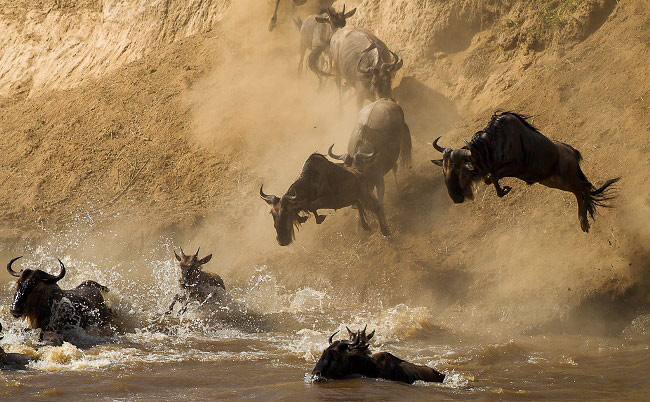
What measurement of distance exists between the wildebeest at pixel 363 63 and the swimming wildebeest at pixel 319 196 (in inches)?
138

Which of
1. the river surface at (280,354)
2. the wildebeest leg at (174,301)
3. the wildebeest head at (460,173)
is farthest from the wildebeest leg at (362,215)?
the wildebeest head at (460,173)

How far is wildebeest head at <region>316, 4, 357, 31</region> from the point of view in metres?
20.5

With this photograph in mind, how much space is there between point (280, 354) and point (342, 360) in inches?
84.3

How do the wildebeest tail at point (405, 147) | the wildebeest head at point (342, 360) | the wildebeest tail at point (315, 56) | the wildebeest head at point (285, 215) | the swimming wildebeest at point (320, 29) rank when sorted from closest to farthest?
the wildebeest head at point (342, 360) → the wildebeest head at point (285, 215) → the wildebeest tail at point (405, 147) → the swimming wildebeest at point (320, 29) → the wildebeest tail at point (315, 56)

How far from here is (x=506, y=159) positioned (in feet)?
32.0

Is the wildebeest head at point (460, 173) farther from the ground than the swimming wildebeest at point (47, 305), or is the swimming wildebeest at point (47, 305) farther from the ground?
the wildebeest head at point (460, 173)

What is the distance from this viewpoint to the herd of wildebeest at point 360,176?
373 inches

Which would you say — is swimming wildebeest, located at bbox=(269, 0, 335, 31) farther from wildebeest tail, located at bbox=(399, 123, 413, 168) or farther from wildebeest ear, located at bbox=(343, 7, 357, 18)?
wildebeest tail, located at bbox=(399, 123, 413, 168)

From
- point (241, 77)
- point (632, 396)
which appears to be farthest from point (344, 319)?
point (241, 77)

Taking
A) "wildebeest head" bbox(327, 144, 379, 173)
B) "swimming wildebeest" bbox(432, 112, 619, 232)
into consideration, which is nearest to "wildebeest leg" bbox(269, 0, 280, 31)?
"wildebeest head" bbox(327, 144, 379, 173)

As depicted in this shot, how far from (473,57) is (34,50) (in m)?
14.7

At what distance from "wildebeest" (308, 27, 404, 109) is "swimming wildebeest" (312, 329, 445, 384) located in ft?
31.4

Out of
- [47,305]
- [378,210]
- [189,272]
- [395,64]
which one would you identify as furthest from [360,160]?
[47,305]

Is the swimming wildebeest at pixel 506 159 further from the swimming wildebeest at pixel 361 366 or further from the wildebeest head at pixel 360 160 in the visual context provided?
the wildebeest head at pixel 360 160
